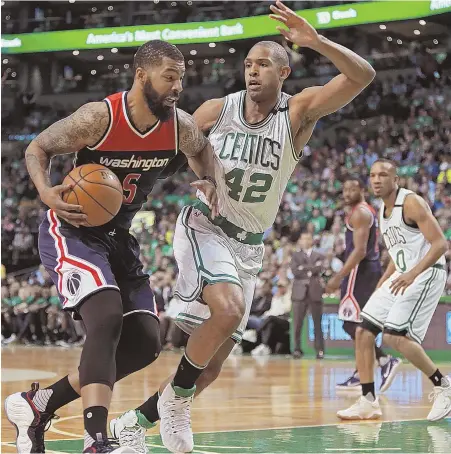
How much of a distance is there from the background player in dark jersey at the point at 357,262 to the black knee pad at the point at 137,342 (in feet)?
14.2

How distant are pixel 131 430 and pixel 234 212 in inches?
54.9

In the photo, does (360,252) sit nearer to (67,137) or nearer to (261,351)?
(67,137)

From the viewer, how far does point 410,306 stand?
7.58 meters

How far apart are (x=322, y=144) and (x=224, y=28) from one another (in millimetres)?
4549

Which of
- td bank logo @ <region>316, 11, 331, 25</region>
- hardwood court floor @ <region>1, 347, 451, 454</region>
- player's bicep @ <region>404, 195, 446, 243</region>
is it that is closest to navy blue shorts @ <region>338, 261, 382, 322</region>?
hardwood court floor @ <region>1, 347, 451, 454</region>

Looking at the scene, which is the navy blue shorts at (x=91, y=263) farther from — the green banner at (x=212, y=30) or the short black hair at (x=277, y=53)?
the green banner at (x=212, y=30)

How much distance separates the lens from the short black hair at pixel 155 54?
4.81 meters

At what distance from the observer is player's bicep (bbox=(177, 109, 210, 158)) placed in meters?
5.07

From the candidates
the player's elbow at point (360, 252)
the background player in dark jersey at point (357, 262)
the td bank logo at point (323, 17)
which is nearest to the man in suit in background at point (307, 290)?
the background player in dark jersey at point (357, 262)

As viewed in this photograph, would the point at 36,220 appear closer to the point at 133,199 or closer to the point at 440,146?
the point at 440,146

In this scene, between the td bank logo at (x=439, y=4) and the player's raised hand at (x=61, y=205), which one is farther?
the td bank logo at (x=439, y=4)

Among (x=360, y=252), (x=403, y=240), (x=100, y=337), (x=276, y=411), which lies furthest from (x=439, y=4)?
(x=100, y=337)

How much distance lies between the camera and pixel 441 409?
7.05 meters

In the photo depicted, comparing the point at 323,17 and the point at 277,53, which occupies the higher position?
the point at 323,17
